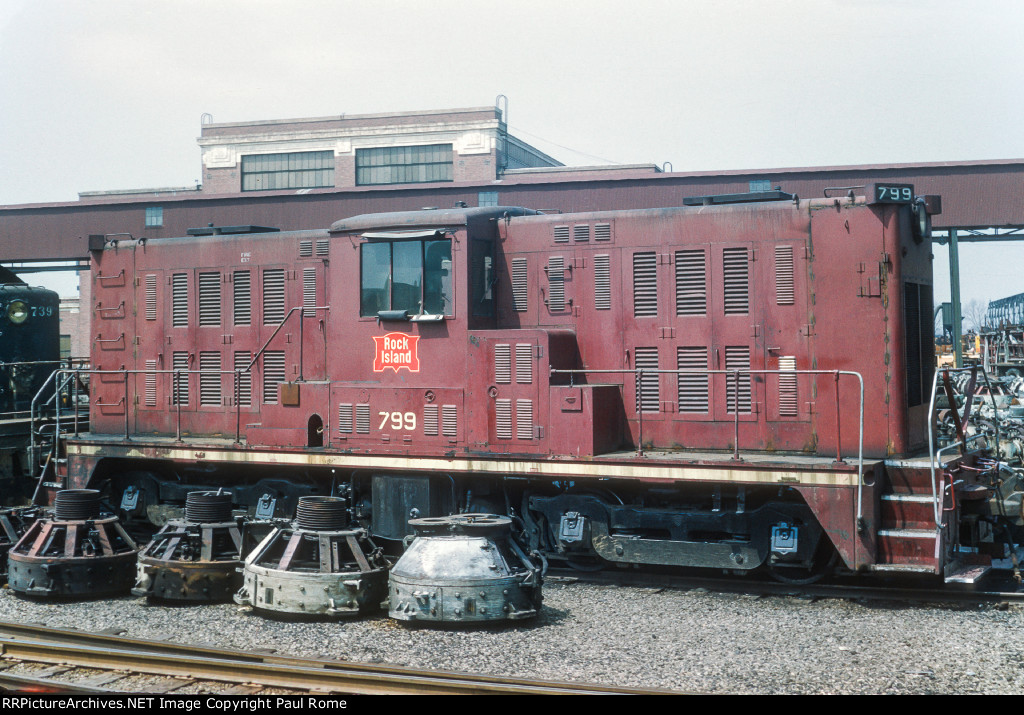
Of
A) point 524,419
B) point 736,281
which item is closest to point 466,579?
point 524,419

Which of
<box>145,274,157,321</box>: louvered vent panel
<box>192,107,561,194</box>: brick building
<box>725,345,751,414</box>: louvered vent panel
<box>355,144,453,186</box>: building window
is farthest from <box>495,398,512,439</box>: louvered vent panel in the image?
<box>355,144,453,186</box>: building window

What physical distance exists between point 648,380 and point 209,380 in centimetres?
618

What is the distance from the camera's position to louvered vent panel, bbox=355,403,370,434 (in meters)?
11.4

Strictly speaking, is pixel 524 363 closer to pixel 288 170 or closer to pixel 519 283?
pixel 519 283

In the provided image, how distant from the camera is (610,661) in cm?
726

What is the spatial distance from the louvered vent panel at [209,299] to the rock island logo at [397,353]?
3198 mm

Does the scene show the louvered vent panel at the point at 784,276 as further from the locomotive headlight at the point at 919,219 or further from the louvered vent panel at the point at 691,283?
→ the locomotive headlight at the point at 919,219

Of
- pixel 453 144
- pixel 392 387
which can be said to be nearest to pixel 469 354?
pixel 392 387

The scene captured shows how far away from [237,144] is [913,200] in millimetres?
36405

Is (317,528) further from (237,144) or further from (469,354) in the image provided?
(237,144)

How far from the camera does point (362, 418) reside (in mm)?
11406

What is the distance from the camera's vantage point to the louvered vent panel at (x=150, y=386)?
1367 centimetres

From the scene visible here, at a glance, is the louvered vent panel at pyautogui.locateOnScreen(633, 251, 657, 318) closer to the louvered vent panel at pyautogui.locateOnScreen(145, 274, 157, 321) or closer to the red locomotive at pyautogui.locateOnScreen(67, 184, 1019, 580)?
the red locomotive at pyautogui.locateOnScreen(67, 184, 1019, 580)

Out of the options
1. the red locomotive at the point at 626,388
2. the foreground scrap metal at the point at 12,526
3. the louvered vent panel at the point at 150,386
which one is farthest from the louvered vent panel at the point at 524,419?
the louvered vent panel at the point at 150,386
